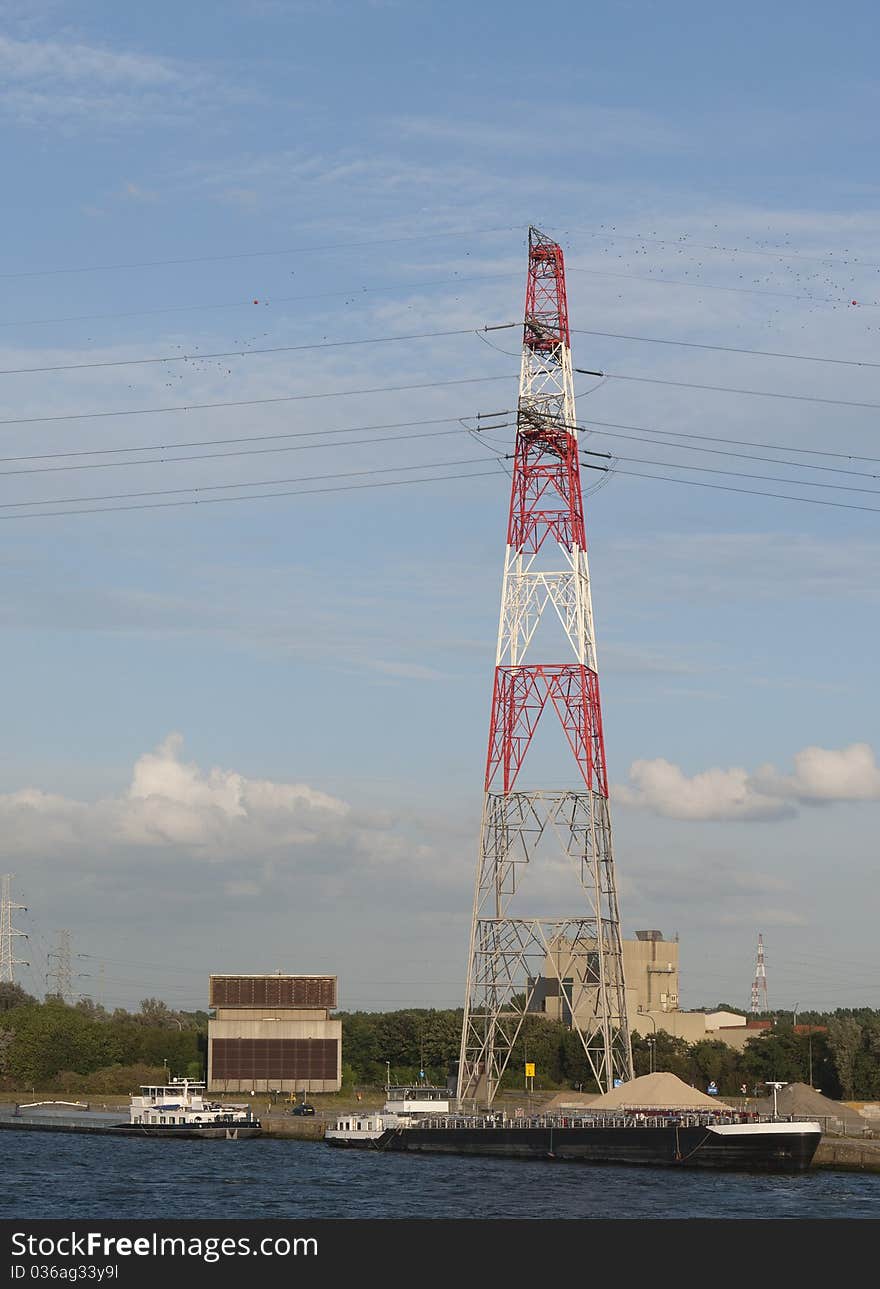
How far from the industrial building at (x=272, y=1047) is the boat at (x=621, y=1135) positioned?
162 ft

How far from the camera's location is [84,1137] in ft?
518

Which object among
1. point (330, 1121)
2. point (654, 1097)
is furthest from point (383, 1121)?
point (654, 1097)

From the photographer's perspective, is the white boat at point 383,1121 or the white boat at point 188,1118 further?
the white boat at point 188,1118

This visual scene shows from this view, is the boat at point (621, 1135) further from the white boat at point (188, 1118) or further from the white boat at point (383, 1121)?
the white boat at point (188, 1118)

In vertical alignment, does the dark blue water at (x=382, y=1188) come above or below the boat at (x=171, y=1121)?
below

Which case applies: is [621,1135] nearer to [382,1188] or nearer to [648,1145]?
[648,1145]

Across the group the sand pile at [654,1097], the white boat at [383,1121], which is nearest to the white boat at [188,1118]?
the white boat at [383,1121]

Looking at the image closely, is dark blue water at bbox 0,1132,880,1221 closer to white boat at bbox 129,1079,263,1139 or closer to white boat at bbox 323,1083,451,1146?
white boat at bbox 323,1083,451,1146

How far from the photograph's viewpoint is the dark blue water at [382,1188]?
8762cm

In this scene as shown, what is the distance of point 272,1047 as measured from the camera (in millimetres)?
189000

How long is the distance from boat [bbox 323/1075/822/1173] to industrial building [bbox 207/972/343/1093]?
162 ft
